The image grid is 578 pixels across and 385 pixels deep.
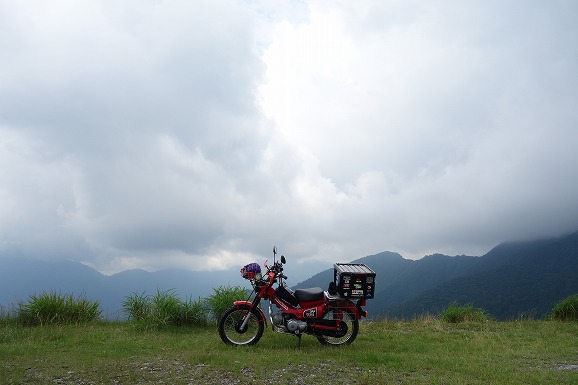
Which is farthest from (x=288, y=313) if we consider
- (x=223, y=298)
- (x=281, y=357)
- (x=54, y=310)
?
(x=54, y=310)

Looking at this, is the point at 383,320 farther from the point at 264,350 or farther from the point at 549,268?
the point at 549,268

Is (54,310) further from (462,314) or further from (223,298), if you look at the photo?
(462,314)

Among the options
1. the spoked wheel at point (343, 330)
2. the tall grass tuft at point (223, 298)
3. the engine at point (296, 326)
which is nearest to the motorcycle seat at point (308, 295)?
the spoked wheel at point (343, 330)

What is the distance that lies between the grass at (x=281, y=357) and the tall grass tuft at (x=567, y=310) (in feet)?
9.10

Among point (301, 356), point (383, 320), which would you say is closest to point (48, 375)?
point (301, 356)

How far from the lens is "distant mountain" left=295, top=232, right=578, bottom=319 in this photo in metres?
68.2

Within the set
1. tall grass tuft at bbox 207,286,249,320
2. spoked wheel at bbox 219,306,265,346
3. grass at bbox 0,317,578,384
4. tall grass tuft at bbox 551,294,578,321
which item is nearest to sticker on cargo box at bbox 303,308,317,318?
grass at bbox 0,317,578,384

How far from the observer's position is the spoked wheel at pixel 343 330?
31.9 ft

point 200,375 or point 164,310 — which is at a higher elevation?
point 164,310

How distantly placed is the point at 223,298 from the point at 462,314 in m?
7.80

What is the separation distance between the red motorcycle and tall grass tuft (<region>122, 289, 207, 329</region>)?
2.88 meters

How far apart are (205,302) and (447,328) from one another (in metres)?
6.89

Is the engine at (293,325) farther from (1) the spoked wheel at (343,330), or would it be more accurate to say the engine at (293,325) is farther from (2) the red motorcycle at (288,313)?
(1) the spoked wheel at (343,330)

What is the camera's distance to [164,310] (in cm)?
1214
